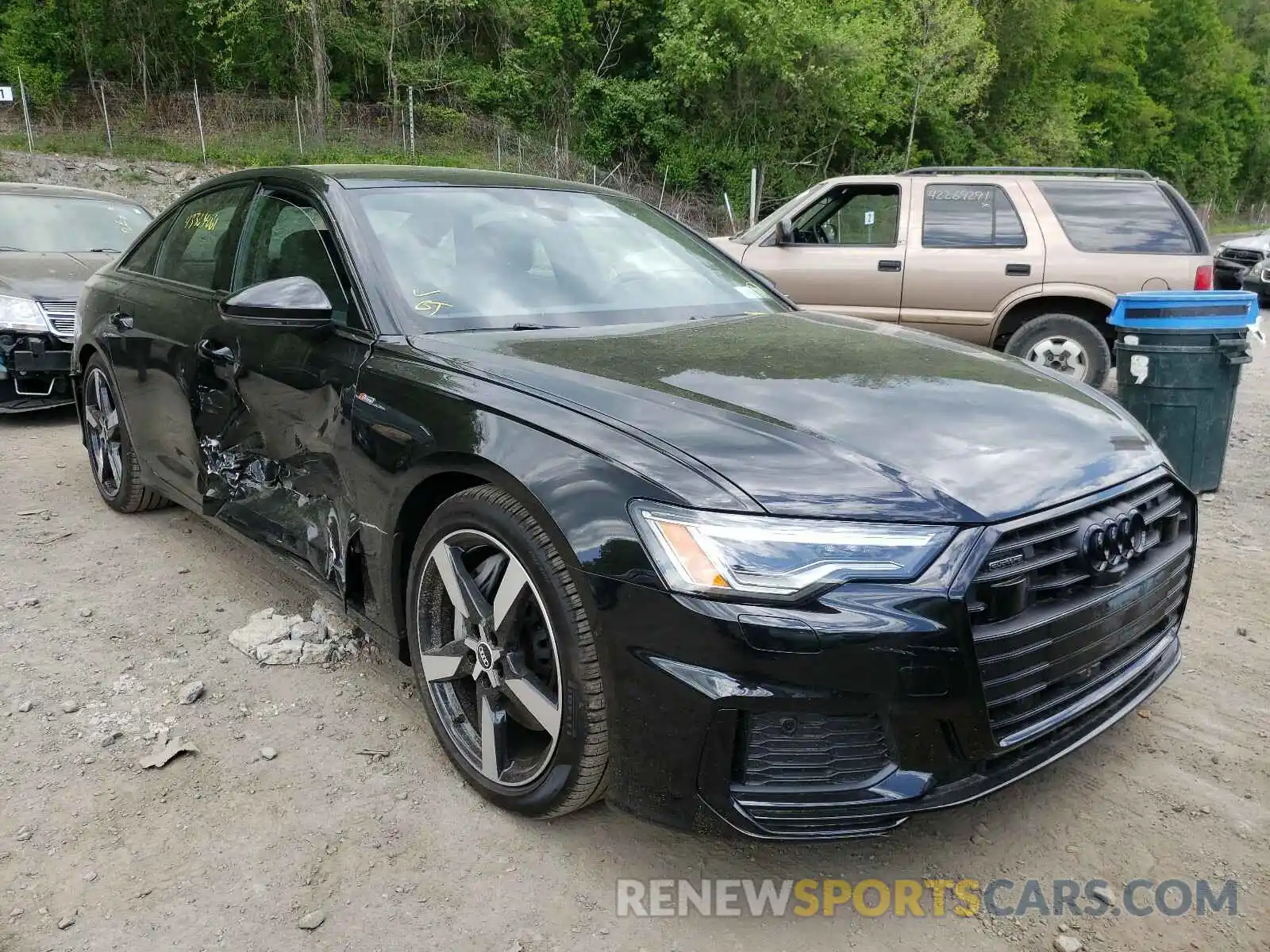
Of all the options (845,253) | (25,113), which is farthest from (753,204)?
(25,113)

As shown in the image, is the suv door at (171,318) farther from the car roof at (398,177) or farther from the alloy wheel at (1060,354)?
the alloy wheel at (1060,354)

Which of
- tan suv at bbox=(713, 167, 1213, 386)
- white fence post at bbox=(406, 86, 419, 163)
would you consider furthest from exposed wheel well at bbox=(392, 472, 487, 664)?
white fence post at bbox=(406, 86, 419, 163)

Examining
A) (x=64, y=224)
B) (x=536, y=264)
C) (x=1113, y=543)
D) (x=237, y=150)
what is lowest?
(x=1113, y=543)

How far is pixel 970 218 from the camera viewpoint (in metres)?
7.51

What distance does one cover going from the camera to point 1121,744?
2703mm

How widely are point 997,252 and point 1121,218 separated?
958mm

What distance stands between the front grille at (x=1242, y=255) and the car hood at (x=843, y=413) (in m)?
15.3

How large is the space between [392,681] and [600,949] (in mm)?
Answer: 1379

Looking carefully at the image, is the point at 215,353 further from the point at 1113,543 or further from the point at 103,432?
the point at 1113,543

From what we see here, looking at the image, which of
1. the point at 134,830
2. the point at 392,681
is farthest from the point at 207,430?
the point at 134,830

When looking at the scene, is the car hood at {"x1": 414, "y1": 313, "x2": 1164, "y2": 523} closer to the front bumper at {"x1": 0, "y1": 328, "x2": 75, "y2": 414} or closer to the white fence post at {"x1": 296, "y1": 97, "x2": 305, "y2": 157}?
the front bumper at {"x1": 0, "y1": 328, "x2": 75, "y2": 414}

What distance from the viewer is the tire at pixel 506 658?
205 centimetres

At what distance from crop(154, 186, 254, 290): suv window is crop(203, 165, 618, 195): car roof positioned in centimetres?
10

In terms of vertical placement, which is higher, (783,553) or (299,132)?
(299,132)
